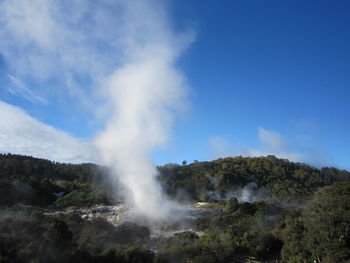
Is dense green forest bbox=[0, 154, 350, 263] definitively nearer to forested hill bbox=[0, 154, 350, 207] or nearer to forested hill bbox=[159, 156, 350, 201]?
forested hill bbox=[0, 154, 350, 207]

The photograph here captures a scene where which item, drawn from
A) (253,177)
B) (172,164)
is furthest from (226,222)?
(172,164)

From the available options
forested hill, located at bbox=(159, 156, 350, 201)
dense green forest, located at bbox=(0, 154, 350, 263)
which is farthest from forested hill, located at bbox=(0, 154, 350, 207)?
dense green forest, located at bbox=(0, 154, 350, 263)

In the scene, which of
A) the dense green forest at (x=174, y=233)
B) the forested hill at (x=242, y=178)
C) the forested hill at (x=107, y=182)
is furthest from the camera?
the forested hill at (x=242, y=178)

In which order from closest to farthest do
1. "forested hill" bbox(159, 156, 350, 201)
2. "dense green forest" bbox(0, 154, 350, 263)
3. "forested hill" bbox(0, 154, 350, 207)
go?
1. "dense green forest" bbox(0, 154, 350, 263)
2. "forested hill" bbox(0, 154, 350, 207)
3. "forested hill" bbox(159, 156, 350, 201)

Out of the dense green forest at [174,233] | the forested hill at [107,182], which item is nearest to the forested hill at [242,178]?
the forested hill at [107,182]

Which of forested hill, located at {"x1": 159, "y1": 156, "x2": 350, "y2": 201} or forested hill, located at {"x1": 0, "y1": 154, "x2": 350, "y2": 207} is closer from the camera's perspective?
forested hill, located at {"x1": 0, "y1": 154, "x2": 350, "y2": 207}

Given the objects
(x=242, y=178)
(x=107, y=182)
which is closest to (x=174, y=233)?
(x=107, y=182)

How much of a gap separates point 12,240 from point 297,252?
15940 mm

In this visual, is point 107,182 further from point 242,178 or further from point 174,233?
point 242,178

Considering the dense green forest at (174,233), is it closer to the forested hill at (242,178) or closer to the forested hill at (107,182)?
the forested hill at (107,182)

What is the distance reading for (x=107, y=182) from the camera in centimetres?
4856

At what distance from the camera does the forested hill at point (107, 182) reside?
125 ft

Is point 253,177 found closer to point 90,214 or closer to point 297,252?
point 90,214

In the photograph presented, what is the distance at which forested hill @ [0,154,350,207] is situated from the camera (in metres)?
38.2
